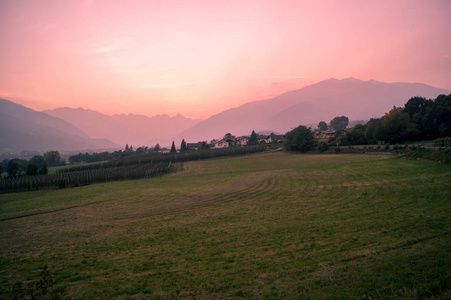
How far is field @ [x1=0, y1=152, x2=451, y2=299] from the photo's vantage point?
8.34 m

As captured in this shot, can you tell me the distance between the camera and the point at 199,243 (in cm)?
1309

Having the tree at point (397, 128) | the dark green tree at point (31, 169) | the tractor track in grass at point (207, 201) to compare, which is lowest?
the tractor track in grass at point (207, 201)

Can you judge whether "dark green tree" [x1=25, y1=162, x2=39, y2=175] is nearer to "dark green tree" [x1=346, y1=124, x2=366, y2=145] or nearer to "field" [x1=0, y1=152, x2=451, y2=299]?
"field" [x1=0, y1=152, x2=451, y2=299]

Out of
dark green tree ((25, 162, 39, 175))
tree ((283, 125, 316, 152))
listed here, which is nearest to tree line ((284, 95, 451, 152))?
tree ((283, 125, 316, 152))

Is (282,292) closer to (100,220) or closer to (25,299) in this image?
(25,299)

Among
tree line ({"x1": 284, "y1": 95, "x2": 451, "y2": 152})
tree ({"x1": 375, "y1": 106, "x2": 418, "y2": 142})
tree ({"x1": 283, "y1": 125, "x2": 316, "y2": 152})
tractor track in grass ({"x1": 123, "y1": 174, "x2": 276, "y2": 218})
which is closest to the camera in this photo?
tractor track in grass ({"x1": 123, "y1": 174, "x2": 276, "y2": 218})

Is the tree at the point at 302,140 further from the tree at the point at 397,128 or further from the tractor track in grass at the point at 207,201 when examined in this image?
the tractor track in grass at the point at 207,201

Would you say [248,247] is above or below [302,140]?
below

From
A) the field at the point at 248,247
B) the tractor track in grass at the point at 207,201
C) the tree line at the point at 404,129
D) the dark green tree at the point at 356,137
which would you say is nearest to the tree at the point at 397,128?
the tree line at the point at 404,129

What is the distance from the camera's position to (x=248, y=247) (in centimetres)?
1198

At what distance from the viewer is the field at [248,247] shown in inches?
328

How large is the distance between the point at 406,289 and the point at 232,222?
10.5 m

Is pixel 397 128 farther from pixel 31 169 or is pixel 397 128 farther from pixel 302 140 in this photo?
pixel 31 169

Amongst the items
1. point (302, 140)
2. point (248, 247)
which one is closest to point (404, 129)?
point (302, 140)
